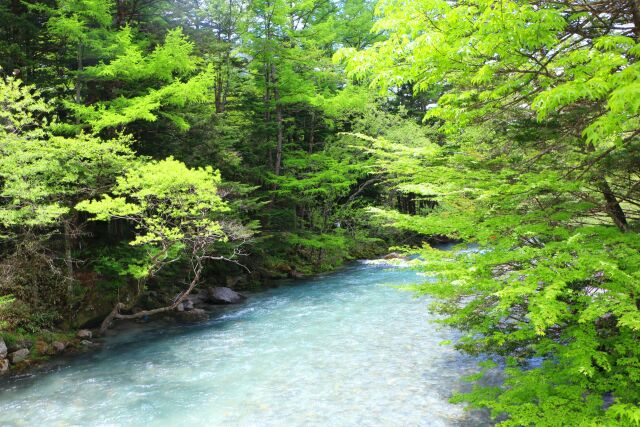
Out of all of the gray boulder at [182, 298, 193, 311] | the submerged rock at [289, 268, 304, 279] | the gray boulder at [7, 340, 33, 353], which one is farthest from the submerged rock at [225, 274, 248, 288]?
the gray boulder at [7, 340, 33, 353]

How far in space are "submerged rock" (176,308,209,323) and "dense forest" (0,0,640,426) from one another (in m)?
1.05

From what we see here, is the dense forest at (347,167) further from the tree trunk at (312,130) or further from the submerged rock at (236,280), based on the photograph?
the tree trunk at (312,130)

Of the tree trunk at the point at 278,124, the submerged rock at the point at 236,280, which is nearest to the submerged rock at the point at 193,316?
the submerged rock at the point at 236,280

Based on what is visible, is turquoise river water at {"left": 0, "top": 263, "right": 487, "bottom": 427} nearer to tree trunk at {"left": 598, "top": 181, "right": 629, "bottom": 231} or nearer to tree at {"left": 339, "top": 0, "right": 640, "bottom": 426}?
tree at {"left": 339, "top": 0, "right": 640, "bottom": 426}

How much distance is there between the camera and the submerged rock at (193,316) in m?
12.9

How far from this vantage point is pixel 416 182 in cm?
561

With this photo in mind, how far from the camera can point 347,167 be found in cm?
1945

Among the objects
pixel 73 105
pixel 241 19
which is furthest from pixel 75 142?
pixel 241 19

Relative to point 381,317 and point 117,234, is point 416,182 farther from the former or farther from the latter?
point 117,234

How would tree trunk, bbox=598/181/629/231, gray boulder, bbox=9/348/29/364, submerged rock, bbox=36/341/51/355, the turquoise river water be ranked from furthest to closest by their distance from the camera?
1. submerged rock, bbox=36/341/51/355
2. gray boulder, bbox=9/348/29/364
3. the turquoise river water
4. tree trunk, bbox=598/181/629/231

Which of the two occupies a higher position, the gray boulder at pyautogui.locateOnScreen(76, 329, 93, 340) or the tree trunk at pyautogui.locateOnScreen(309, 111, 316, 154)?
the tree trunk at pyautogui.locateOnScreen(309, 111, 316, 154)

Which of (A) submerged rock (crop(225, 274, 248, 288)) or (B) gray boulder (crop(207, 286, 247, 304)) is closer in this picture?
(B) gray boulder (crop(207, 286, 247, 304))

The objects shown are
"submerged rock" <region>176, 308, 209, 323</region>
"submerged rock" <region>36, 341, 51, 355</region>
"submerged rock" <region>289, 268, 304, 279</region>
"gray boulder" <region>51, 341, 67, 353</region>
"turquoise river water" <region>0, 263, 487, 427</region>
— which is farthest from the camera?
"submerged rock" <region>289, 268, 304, 279</region>

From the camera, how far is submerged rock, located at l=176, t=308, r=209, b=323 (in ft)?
42.4
